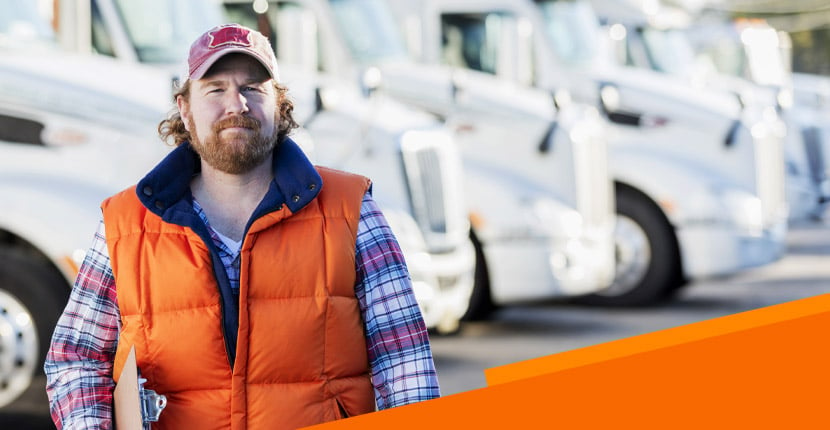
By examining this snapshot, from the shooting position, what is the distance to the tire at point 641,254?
35.0ft

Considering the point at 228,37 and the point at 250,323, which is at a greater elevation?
the point at 228,37

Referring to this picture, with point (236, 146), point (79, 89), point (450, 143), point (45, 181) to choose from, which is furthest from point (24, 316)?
point (450, 143)

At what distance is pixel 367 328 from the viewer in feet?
8.40

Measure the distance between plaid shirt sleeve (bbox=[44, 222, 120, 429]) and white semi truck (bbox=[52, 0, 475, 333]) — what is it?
388cm

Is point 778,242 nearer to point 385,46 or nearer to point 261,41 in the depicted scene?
point 385,46

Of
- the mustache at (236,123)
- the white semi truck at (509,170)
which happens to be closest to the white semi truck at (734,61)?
the white semi truck at (509,170)

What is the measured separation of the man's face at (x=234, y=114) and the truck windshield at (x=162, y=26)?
3876 mm

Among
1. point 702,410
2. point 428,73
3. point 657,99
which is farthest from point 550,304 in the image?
point 702,410

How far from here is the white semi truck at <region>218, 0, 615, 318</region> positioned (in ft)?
30.1

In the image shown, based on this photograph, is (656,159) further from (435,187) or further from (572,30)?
(435,187)

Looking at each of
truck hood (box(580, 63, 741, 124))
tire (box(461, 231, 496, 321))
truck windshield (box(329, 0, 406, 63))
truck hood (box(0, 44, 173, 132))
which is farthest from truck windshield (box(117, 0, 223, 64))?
truck hood (box(580, 63, 741, 124))

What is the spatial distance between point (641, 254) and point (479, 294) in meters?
1.92

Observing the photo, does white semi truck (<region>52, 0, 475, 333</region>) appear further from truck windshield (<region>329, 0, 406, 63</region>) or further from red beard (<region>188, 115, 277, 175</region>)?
red beard (<region>188, 115, 277, 175</region>)

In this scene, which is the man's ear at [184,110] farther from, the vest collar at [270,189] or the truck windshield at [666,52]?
the truck windshield at [666,52]
